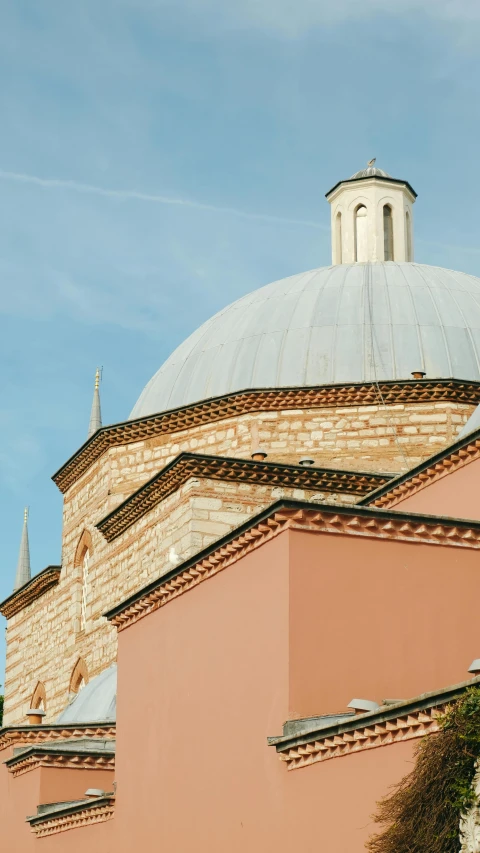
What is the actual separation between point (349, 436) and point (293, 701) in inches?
295

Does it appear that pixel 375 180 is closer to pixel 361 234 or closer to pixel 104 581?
pixel 361 234

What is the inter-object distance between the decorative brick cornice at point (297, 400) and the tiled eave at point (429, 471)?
363 centimetres

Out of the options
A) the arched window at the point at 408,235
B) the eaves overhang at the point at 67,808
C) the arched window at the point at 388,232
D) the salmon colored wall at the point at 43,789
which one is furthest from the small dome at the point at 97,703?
the arched window at the point at 408,235

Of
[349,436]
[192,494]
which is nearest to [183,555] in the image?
[192,494]

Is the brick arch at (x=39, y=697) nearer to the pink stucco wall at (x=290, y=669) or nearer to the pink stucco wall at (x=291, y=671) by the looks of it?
the pink stucco wall at (x=291, y=671)

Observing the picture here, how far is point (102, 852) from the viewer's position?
33.1 feet

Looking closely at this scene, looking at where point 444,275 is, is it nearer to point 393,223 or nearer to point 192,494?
point 393,223

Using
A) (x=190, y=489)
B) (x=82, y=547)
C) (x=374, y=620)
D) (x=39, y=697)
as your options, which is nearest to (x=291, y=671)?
(x=374, y=620)

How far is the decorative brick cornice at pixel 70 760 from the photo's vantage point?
1160 centimetres

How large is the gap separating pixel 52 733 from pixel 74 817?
201cm

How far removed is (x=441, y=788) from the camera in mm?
6363

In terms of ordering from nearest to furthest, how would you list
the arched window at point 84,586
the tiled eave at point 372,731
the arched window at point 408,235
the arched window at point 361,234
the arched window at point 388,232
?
the tiled eave at point 372,731, the arched window at point 84,586, the arched window at point 361,234, the arched window at point 388,232, the arched window at point 408,235

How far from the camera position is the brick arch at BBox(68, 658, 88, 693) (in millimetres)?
16016

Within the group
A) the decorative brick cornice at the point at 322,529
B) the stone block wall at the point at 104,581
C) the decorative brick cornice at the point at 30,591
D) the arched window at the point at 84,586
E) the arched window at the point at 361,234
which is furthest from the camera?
the arched window at the point at 361,234
